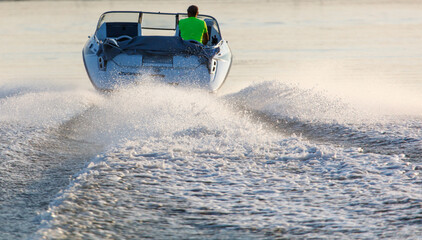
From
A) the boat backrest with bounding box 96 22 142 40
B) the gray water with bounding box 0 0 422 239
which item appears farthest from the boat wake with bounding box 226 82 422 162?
the boat backrest with bounding box 96 22 142 40

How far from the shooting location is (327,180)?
19.2ft

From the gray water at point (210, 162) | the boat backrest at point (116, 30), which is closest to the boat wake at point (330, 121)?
the gray water at point (210, 162)

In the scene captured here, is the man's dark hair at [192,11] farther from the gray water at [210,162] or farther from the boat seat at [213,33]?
the gray water at [210,162]

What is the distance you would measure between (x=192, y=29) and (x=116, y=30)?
2345 millimetres

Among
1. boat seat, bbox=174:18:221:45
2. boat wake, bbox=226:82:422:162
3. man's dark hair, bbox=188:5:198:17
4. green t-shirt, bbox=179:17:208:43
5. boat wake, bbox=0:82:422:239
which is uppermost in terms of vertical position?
man's dark hair, bbox=188:5:198:17

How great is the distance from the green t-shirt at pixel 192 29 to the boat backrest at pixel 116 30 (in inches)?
76.9

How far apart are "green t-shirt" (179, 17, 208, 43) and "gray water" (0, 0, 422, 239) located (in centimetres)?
144

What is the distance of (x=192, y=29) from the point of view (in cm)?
1230

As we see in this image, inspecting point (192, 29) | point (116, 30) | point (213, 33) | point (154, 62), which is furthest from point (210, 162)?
point (116, 30)

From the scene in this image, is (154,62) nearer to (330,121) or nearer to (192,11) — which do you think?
(192,11)


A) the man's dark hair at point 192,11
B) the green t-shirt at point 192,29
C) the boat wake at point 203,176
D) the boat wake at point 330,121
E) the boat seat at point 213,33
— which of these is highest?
the man's dark hair at point 192,11

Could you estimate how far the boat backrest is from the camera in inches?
539

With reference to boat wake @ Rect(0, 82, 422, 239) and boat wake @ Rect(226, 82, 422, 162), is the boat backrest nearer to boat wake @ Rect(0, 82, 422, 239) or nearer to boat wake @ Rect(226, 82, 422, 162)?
boat wake @ Rect(226, 82, 422, 162)

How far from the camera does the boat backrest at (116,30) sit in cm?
1368
